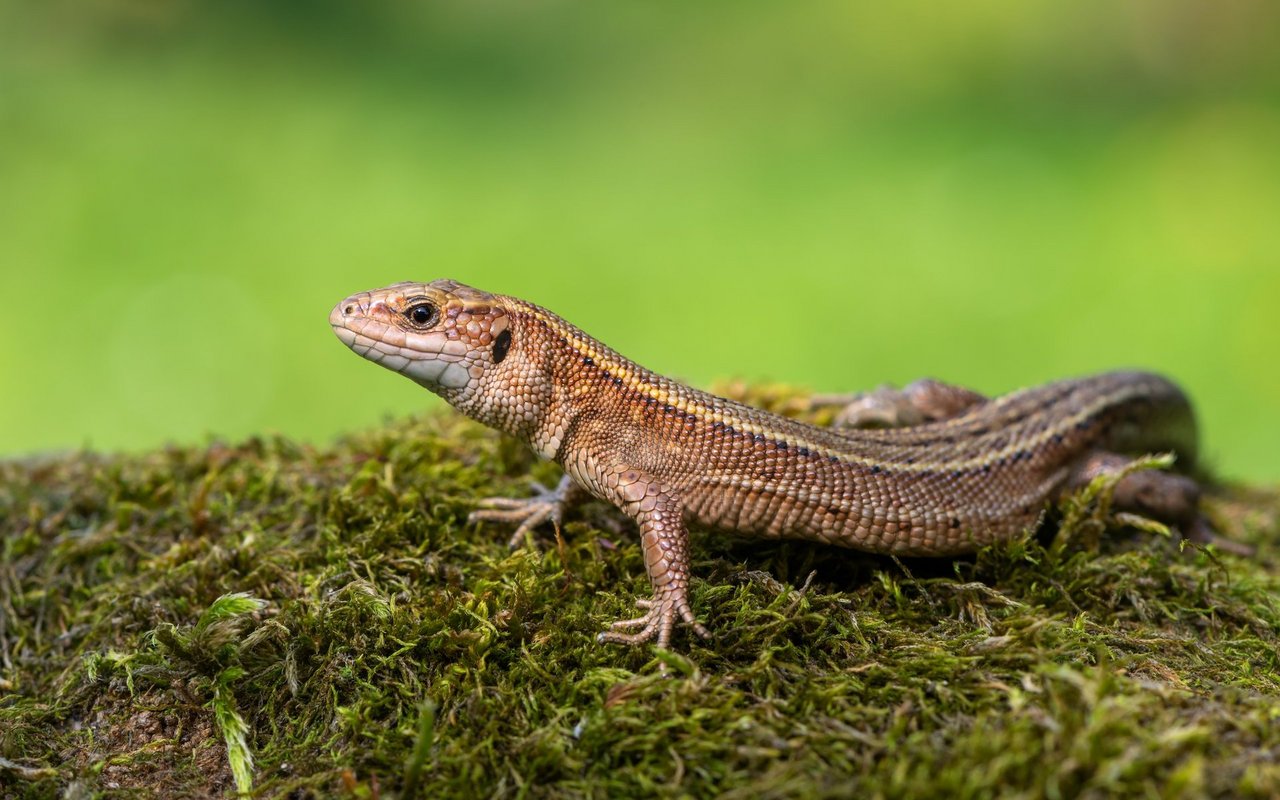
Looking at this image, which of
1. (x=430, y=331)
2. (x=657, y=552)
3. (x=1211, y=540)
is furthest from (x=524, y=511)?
(x=1211, y=540)

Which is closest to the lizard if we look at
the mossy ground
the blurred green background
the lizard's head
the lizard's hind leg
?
the lizard's head

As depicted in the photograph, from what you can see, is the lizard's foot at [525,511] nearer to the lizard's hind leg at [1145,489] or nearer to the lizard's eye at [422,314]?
the lizard's eye at [422,314]

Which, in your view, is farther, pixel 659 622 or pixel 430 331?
pixel 430 331

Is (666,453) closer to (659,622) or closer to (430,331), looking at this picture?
(659,622)

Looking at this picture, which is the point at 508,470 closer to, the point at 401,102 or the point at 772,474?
the point at 772,474

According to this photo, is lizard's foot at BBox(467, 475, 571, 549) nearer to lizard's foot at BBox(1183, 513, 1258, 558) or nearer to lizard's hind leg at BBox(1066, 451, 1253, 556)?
lizard's hind leg at BBox(1066, 451, 1253, 556)

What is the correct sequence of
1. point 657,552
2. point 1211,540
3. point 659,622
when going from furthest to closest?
point 1211,540, point 657,552, point 659,622
